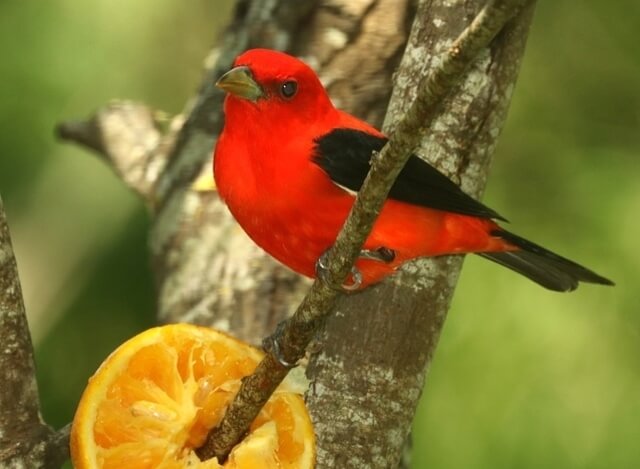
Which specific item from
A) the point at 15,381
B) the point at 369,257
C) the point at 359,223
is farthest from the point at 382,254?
the point at 15,381

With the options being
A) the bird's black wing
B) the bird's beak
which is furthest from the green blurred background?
the bird's beak

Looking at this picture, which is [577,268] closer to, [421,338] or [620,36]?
[421,338]

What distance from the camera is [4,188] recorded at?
5.92 metres

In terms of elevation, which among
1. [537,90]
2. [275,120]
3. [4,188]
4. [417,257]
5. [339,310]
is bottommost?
[4,188]

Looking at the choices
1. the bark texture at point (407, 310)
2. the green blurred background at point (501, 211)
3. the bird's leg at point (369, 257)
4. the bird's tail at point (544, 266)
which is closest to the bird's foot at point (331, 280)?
the bird's leg at point (369, 257)

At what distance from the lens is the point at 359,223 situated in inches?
109

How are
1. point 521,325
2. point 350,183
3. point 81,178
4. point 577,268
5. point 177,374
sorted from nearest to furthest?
point 177,374 < point 350,183 < point 577,268 < point 521,325 < point 81,178

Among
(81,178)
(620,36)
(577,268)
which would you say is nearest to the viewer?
(577,268)

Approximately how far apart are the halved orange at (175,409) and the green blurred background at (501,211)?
1844mm

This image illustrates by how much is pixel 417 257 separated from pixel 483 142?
478 mm

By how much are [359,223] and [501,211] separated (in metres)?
2.88

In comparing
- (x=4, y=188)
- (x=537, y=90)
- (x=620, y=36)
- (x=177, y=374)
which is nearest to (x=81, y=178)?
(x=4, y=188)

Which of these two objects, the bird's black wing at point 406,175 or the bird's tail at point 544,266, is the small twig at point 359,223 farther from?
the bird's tail at point 544,266

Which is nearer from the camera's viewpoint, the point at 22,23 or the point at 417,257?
the point at 417,257
